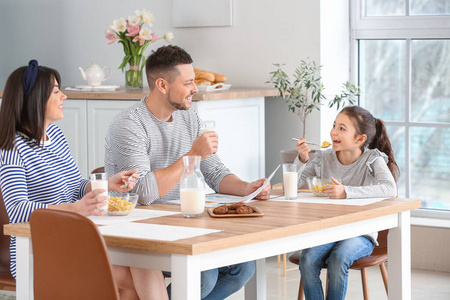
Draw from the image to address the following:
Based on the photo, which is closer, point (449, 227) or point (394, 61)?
point (449, 227)

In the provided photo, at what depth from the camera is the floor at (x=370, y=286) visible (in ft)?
12.4

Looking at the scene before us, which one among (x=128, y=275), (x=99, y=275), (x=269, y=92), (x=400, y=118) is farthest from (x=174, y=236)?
(x=400, y=118)

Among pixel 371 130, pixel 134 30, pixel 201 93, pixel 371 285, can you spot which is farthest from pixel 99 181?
pixel 134 30

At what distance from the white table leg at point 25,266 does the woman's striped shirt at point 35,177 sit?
18 cm

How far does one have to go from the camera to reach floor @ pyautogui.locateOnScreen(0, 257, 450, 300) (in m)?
3.78

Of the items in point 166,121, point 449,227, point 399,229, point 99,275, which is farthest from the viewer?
point 449,227

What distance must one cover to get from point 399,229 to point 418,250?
1748mm

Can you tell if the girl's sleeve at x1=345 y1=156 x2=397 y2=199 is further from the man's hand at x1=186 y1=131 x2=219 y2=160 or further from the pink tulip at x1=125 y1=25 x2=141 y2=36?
the pink tulip at x1=125 y1=25 x2=141 y2=36

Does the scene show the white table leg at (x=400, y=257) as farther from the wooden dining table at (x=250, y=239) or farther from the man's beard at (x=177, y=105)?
the man's beard at (x=177, y=105)

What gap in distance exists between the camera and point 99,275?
1.97 m

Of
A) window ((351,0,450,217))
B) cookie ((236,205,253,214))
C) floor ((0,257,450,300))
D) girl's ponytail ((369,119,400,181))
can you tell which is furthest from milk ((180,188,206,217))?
window ((351,0,450,217))

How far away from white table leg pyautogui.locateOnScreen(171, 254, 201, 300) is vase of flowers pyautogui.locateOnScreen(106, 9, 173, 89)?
2.66m

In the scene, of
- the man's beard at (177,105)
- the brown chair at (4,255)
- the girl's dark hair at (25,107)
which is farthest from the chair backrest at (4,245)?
the man's beard at (177,105)

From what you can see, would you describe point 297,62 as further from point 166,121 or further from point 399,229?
point 399,229
